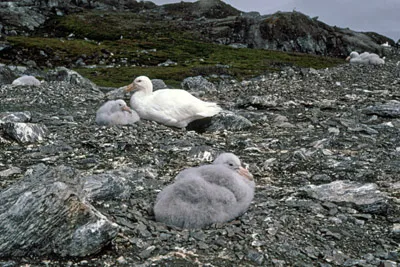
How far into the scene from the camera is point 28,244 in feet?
16.3

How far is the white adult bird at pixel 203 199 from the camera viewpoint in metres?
Answer: 5.82

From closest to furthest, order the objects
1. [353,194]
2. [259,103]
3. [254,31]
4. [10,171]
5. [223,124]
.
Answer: [353,194] → [10,171] → [223,124] → [259,103] → [254,31]

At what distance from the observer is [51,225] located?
5039 mm

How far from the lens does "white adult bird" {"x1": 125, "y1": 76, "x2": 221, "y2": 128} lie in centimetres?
1302

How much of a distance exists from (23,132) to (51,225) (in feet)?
21.9

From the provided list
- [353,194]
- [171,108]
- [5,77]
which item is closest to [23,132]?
[171,108]

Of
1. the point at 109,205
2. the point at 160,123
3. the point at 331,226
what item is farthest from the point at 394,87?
the point at 109,205

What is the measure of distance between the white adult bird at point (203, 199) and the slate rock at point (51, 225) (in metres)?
0.99

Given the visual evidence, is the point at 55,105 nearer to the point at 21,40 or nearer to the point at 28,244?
the point at 28,244

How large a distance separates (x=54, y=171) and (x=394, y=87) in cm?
1986

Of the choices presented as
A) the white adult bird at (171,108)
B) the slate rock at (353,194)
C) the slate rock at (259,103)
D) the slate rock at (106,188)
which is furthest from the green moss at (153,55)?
the slate rock at (353,194)

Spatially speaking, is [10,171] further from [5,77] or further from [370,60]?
[370,60]

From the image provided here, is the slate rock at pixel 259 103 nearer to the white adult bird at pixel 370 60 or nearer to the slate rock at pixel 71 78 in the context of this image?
the slate rock at pixel 71 78

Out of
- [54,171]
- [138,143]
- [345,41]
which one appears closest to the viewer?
[54,171]
